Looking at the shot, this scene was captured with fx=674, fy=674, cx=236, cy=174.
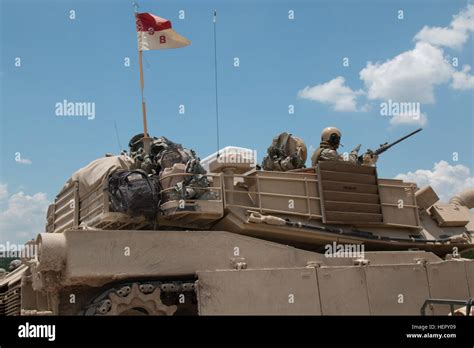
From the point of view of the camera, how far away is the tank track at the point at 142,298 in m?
9.98

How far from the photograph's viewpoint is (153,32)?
13836 mm

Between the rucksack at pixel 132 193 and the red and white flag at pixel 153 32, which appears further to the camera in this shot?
the red and white flag at pixel 153 32

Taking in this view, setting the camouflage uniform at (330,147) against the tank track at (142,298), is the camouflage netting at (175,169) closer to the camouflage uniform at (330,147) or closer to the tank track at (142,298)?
the tank track at (142,298)

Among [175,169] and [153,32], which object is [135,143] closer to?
[153,32]

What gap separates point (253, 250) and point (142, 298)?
211 centimetres

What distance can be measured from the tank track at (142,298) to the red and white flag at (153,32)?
5436 mm

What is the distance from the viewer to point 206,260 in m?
10.9

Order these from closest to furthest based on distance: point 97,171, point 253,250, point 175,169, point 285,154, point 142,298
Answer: point 142,298
point 253,250
point 175,169
point 97,171
point 285,154

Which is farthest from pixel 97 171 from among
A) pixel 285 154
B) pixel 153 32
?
pixel 285 154

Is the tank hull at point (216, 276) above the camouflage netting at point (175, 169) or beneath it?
beneath

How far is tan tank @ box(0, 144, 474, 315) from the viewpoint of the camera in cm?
1025

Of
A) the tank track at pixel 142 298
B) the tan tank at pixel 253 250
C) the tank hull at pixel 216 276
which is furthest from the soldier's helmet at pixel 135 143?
the tank track at pixel 142 298
